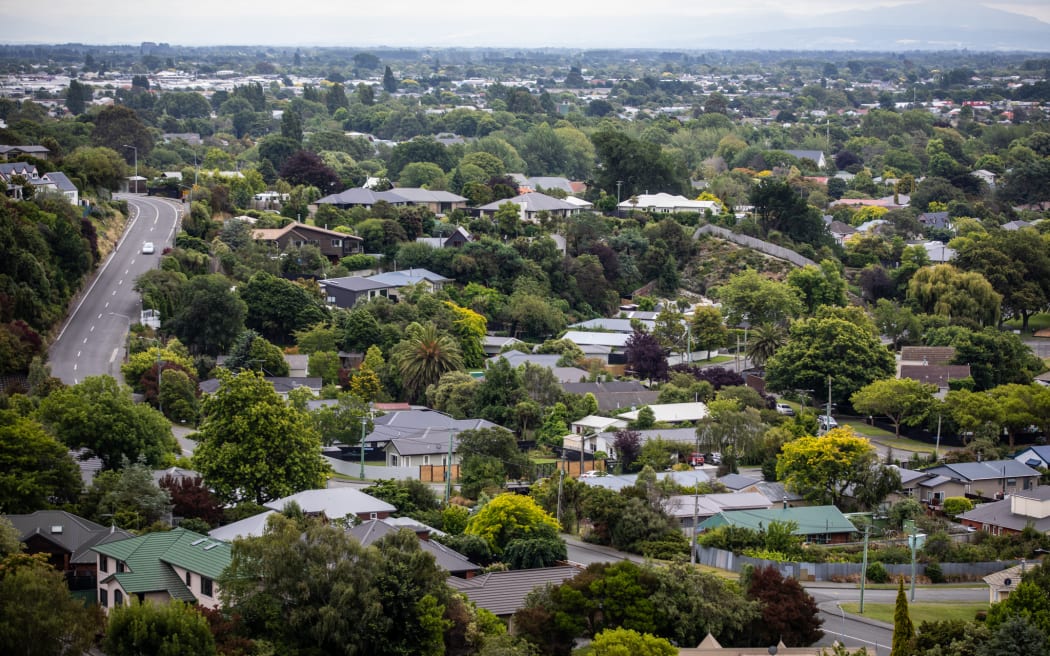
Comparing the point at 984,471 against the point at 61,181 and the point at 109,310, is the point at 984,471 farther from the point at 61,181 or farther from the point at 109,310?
the point at 61,181

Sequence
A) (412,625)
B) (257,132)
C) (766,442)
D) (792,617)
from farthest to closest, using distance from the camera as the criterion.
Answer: (257,132) < (766,442) < (792,617) < (412,625)

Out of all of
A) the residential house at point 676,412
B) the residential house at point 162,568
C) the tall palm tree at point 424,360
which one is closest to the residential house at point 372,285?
the tall palm tree at point 424,360

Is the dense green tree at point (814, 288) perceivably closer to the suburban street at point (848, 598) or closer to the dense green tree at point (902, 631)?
the suburban street at point (848, 598)

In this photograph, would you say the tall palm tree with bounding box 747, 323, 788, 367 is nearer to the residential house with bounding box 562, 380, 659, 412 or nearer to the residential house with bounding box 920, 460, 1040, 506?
the residential house with bounding box 562, 380, 659, 412

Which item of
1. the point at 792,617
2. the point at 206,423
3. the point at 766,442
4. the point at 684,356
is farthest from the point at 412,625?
the point at 684,356

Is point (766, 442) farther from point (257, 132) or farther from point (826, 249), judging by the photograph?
point (257, 132)
